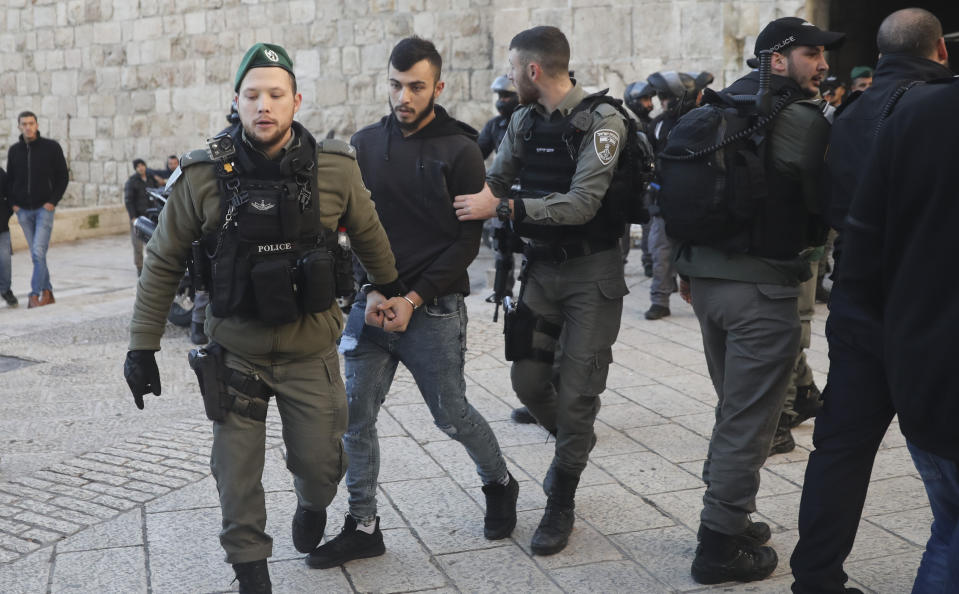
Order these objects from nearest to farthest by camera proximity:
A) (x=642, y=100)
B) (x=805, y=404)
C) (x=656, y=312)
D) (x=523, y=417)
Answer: (x=805, y=404)
(x=523, y=417)
(x=656, y=312)
(x=642, y=100)

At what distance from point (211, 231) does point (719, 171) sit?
5.27 feet

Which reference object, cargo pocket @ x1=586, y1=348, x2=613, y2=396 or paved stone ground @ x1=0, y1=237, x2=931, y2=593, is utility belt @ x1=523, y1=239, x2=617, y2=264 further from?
paved stone ground @ x1=0, y1=237, x2=931, y2=593

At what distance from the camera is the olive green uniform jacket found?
10.1 ft

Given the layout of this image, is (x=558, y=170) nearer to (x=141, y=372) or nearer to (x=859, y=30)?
(x=141, y=372)

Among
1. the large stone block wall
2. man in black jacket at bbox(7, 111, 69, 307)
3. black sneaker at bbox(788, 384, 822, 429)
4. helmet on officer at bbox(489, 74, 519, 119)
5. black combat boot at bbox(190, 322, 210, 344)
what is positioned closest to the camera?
black sneaker at bbox(788, 384, 822, 429)

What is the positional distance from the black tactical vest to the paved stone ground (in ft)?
3.40

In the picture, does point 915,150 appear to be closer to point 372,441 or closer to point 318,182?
point 318,182

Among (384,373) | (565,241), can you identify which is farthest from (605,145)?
(384,373)

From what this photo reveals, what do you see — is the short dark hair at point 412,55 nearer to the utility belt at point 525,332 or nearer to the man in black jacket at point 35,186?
the utility belt at point 525,332

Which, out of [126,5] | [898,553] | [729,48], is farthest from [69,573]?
[126,5]

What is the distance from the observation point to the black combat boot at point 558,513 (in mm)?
3764

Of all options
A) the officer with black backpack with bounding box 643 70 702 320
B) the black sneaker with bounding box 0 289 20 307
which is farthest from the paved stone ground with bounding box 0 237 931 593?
the black sneaker with bounding box 0 289 20 307

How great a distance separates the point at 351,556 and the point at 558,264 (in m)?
1.27

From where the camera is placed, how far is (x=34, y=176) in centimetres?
1089
